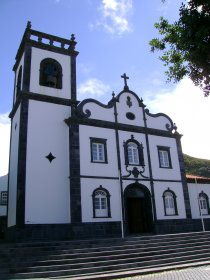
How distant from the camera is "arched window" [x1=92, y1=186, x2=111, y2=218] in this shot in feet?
58.9

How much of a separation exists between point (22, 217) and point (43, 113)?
238 inches

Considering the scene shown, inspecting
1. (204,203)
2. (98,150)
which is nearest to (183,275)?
(98,150)

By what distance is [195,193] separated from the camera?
2245cm

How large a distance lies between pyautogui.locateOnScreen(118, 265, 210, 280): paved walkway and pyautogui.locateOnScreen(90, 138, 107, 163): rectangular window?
28.7 ft

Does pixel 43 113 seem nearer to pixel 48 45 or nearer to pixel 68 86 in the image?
pixel 68 86

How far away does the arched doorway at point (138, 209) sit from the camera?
64.0 ft

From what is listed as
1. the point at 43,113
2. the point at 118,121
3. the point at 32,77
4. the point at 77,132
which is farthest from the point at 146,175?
the point at 32,77

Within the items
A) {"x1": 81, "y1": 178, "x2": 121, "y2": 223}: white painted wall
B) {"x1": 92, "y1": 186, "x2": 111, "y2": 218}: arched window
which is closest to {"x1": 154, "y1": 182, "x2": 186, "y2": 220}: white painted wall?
{"x1": 81, "y1": 178, "x2": 121, "y2": 223}: white painted wall

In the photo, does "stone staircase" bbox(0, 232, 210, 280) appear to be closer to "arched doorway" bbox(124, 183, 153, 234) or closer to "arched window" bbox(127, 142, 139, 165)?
"arched doorway" bbox(124, 183, 153, 234)

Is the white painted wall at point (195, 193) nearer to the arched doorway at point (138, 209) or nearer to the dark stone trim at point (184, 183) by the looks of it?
the dark stone trim at point (184, 183)

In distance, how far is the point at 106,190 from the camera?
60.7ft

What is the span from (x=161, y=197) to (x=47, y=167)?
757 centimetres

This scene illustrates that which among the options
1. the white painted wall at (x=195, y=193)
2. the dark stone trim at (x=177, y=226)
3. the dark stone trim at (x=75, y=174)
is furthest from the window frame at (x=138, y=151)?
the white painted wall at (x=195, y=193)

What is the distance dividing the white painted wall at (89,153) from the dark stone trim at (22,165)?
10.6ft
